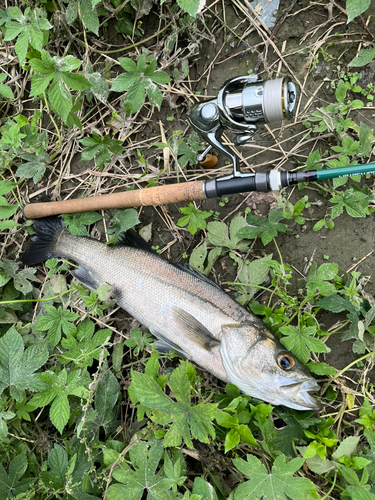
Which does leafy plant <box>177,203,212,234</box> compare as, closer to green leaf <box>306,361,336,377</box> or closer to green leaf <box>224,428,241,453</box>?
green leaf <box>306,361,336,377</box>

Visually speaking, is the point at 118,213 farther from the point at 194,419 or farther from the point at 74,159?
the point at 194,419

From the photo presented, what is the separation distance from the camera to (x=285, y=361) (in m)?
2.54

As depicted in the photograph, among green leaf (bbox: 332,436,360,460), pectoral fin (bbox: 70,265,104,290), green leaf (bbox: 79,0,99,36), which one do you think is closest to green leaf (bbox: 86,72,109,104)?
green leaf (bbox: 79,0,99,36)

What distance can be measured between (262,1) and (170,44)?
792 millimetres

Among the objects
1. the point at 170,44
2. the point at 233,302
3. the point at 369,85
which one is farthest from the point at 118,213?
the point at 369,85

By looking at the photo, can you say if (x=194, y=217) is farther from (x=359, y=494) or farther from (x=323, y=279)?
(x=359, y=494)

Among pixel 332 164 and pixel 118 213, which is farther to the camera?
pixel 118 213

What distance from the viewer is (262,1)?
3076 millimetres

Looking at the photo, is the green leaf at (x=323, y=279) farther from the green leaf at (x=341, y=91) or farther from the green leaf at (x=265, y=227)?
the green leaf at (x=341, y=91)

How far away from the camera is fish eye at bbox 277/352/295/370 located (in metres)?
2.52

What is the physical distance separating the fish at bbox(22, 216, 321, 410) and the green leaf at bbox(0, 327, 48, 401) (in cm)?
63

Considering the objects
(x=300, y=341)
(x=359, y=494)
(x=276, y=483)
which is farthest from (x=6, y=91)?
(x=359, y=494)

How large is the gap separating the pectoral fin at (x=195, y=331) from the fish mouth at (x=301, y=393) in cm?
54

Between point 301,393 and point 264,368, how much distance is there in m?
0.27
